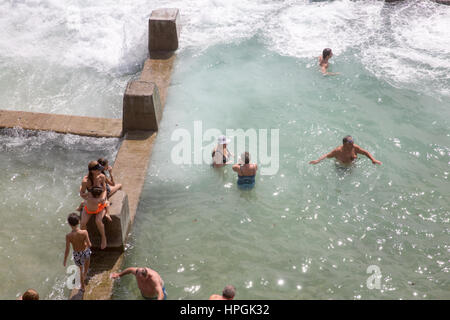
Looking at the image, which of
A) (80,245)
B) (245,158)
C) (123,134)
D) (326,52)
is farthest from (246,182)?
(326,52)

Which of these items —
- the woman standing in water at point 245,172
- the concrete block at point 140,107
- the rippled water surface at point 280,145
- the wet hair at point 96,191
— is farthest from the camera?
the concrete block at point 140,107

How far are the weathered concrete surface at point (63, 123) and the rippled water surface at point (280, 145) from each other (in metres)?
0.29

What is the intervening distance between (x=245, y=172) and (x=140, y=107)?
118 inches

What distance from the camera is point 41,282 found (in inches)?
286

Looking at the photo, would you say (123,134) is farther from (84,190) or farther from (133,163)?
(84,190)

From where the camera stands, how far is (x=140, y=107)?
9.72 m

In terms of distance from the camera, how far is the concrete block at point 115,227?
284 inches

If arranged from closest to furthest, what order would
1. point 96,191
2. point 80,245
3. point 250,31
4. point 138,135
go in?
point 80,245 → point 96,191 → point 138,135 → point 250,31

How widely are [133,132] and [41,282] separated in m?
4.09

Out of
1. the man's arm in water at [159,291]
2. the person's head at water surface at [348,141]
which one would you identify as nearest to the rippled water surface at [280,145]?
the man's arm in water at [159,291]

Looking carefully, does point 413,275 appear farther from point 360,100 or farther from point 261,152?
point 360,100

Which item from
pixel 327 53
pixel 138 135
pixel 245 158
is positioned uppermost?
pixel 327 53

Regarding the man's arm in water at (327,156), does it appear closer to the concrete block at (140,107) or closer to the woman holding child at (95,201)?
the concrete block at (140,107)
